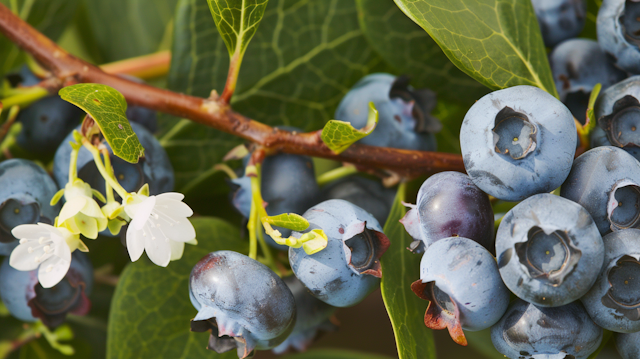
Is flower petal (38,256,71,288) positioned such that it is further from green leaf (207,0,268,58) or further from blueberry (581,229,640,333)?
blueberry (581,229,640,333)

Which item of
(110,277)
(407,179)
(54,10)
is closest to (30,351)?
(110,277)

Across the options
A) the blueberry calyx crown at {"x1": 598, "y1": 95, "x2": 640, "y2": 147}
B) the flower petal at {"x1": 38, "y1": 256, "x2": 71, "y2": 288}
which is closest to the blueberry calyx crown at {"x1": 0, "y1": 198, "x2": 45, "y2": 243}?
the flower petal at {"x1": 38, "y1": 256, "x2": 71, "y2": 288}

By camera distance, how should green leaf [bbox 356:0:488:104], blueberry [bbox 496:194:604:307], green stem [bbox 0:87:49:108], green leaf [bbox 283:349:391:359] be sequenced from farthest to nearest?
green leaf [bbox 283:349:391:359], green leaf [bbox 356:0:488:104], green stem [bbox 0:87:49:108], blueberry [bbox 496:194:604:307]

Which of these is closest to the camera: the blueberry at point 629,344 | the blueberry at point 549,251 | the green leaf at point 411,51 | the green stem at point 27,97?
the blueberry at point 549,251

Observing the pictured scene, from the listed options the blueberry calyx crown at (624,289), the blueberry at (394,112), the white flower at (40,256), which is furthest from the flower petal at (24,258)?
the blueberry calyx crown at (624,289)

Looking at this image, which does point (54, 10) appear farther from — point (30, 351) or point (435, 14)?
point (435, 14)

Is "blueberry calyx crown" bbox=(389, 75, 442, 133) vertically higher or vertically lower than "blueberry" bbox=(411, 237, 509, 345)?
higher

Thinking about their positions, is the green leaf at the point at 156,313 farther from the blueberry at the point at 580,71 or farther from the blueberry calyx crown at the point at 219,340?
the blueberry at the point at 580,71

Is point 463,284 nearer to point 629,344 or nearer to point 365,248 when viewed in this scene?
point 365,248
